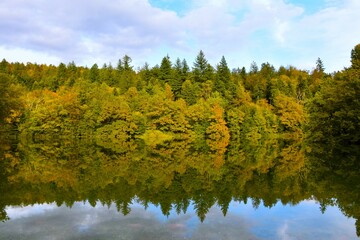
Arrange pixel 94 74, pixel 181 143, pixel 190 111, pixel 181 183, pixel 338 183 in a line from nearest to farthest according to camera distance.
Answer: pixel 338 183
pixel 181 183
pixel 181 143
pixel 190 111
pixel 94 74

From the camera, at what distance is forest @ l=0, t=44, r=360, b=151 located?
44.5m

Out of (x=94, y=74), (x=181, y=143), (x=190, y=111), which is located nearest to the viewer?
(x=181, y=143)

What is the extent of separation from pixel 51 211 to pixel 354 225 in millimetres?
11151

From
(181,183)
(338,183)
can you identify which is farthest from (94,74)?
(338,183)

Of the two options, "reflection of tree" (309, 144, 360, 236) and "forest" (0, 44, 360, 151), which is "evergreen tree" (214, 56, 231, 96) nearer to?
"forest" (0, 44, 360, 151)

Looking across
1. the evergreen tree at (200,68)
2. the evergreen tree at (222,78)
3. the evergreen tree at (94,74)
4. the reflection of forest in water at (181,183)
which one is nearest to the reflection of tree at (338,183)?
the reflection of forest in water at (181,183)

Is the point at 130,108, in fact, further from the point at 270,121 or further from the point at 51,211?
the point at 51,211

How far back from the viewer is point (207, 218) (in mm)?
13367

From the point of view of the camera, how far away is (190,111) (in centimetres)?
6656

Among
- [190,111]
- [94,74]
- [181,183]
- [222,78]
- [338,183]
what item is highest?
[94,74]

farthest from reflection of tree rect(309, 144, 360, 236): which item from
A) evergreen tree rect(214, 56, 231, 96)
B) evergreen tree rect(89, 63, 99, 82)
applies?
evergreen tree rect(89, 63, 99, 82)

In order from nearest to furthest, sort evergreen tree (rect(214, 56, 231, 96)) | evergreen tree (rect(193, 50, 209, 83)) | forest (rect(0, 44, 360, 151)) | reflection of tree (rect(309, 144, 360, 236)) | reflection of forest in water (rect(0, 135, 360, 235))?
reflection of tree (rect(309, 144, 360, 236)), reflection of forest in water (rect(0, 135, 360, 235)), forest (rect(0, 44, 360, 151)), evergreen tree (rect(214, 56, 231, 96)), evergreen tree (rect(193, 50, 209, 83))

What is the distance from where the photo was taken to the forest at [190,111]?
44.5 metres

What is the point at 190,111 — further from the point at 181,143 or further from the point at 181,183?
the point at 181,183
